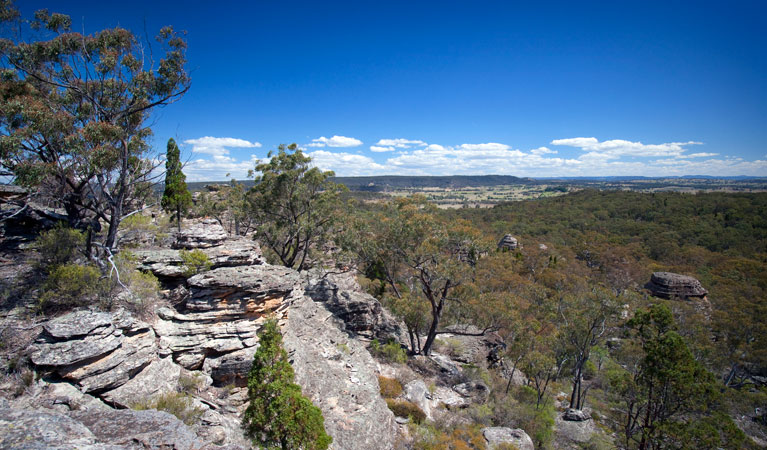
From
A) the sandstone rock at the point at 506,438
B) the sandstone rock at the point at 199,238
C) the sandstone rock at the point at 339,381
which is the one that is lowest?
the sandstone rock at the point at 506,438

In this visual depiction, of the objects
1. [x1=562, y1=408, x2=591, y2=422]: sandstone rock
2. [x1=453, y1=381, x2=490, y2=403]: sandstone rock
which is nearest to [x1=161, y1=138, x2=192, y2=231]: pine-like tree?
[x1=453, y1=381, x2=490, y2=403]: sandstone rock

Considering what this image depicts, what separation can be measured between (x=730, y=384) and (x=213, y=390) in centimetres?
4047

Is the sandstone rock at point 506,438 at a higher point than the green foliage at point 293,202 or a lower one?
lower

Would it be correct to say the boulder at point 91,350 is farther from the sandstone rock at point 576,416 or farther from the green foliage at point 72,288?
the sandstone rock at point 576,416

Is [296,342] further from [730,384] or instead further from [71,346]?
[730,384]

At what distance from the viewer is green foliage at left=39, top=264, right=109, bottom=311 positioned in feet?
27.4

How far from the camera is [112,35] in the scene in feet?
35.7

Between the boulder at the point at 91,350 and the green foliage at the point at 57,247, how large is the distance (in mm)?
3357

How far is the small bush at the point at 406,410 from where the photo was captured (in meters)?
11.4

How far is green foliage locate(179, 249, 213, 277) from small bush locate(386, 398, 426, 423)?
27.2 feet

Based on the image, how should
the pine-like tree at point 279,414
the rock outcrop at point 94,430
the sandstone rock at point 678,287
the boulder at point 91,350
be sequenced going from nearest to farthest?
1. the rock outcrop at point 94,430
2. the boulder at point 91,350
3. the pine-like tree at point 279,414
4. the sandstone rock at point 678,287

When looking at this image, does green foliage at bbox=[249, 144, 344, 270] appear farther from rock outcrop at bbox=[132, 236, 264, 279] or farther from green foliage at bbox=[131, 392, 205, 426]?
green foliage at bbox=[131, 392, 205, 426]

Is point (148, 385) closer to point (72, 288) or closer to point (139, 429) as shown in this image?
point (139, 429)

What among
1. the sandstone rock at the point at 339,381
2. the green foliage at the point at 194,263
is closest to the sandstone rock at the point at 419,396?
the sandstone rock at the point at 339,381
